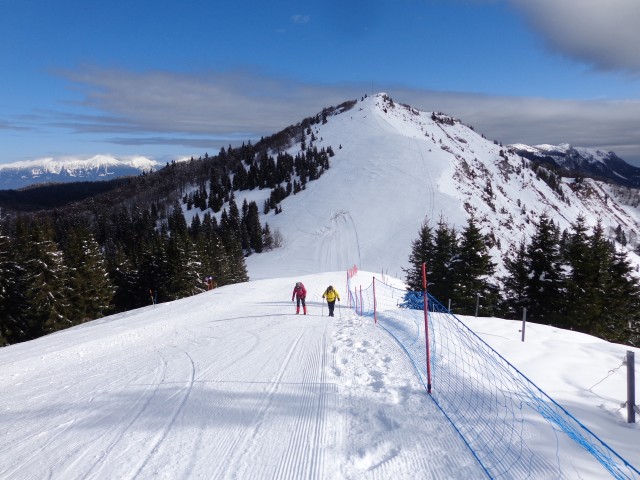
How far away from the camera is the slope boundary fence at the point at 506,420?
404cm

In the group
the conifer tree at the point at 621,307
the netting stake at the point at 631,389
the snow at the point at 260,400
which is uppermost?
the netting stake at the point at 631,389

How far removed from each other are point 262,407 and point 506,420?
3.67 metres

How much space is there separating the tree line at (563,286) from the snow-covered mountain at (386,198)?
96.5 feet

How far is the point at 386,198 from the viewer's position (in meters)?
87.9

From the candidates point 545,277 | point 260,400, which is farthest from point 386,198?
point 260,400

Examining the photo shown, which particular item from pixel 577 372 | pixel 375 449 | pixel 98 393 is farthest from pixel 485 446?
pixel 98 393

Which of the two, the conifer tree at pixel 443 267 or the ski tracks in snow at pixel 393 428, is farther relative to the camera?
the conifer tree at pixel 443 267

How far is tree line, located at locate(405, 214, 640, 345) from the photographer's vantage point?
22828 mm

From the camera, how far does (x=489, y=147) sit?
588 feet

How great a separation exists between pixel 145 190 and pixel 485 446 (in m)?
179

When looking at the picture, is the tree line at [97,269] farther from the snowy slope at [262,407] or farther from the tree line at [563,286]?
the tree line at [563,286]

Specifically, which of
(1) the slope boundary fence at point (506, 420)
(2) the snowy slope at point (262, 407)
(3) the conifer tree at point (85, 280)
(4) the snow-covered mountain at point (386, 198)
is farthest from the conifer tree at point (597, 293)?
(3) the conifer tree at point (85, 280)

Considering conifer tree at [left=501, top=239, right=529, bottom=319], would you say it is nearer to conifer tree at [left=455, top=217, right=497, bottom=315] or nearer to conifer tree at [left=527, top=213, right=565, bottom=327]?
conifer tree at [left=527, top=213, right=565, bottom=327]

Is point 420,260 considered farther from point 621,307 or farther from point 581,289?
point 621,307
